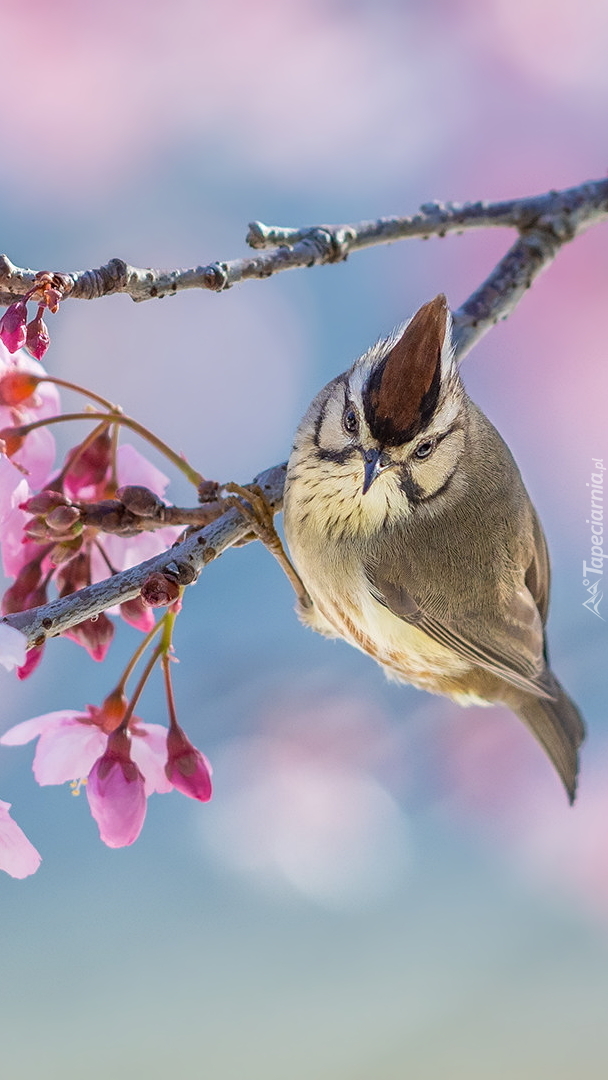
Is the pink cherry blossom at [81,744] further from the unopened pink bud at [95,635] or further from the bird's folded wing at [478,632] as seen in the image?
the bird's folded wing at [478,632]

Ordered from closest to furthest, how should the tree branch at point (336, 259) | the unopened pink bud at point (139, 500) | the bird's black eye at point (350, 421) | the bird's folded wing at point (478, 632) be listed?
the tree branch at point (336, 259), the unopened pink bud at point (139, 500), the bird's black eye at point (350, 421), the bird's folded wing at point (478, 632)

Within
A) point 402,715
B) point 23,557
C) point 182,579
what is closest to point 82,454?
point 23,557

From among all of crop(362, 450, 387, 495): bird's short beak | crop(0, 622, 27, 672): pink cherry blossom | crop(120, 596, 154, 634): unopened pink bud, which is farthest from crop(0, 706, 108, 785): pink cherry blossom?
crop(362, 450, 387, 495): bird's short beak

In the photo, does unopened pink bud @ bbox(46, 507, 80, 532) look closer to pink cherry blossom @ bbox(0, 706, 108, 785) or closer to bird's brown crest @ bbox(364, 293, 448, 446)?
pink cherry blossom @ bbox(0, 706, 108, 785)

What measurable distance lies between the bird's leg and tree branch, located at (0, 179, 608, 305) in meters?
0.22

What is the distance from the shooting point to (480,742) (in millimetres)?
1978

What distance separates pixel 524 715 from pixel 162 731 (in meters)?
0.57

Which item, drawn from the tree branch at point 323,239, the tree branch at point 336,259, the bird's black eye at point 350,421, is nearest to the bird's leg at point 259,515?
the tree branch at point 336,259

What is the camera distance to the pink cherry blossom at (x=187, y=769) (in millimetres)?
896

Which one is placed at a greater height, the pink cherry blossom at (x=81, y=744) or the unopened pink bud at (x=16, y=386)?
the unopened pink bud at (x=16, y=386)

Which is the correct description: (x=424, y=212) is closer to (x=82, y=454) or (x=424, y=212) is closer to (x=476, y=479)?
(x=476, y=479)

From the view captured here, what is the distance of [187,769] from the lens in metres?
0.90

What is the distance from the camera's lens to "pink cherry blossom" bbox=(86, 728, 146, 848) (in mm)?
844

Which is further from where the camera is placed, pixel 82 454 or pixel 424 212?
pixel 424 212
